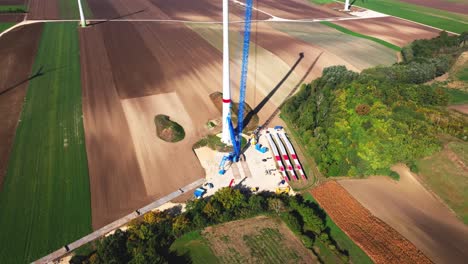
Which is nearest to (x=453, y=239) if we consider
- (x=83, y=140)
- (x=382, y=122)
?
(x=382, y=122)

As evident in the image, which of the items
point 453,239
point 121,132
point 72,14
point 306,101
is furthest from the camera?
point 72,14

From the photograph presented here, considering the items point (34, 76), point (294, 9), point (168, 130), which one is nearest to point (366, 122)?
point (168, 130)

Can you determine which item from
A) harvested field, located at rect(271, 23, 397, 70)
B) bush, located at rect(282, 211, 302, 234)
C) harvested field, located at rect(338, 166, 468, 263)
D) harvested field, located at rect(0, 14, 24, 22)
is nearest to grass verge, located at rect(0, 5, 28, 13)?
harvested field, located at rect(0, 14, 24, 22)

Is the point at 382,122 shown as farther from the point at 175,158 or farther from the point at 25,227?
the point at 25,227

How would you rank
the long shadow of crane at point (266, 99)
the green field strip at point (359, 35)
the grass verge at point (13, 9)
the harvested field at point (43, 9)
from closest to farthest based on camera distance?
the long shadow of crane at point (266, 99), the green field strip at point (359, 35), the harvested field at point (43, 9), the grass verge at point (13, 9)

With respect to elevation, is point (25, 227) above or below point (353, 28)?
below

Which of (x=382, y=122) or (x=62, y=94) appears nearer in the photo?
(x=382, y=122)

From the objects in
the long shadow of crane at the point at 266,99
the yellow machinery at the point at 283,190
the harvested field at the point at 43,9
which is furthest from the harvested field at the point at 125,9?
the yellow machinery at the point at 283,190

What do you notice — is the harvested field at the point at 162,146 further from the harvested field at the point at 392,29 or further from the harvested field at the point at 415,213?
the harvested field at the point at 392,29
